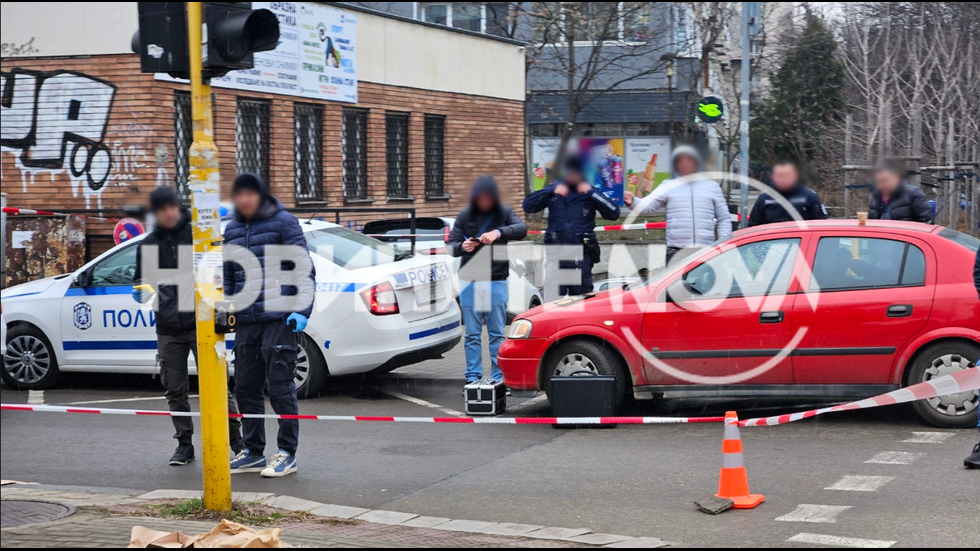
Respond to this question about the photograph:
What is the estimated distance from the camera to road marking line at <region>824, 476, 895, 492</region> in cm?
650

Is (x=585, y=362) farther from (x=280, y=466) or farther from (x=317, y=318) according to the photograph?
(x=280, y=466)

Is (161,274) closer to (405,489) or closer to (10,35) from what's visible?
(405,489)

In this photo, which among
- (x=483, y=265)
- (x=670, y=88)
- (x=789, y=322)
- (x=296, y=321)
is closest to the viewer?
(x=296, y=321)

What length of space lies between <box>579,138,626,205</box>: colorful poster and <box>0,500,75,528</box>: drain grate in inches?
206

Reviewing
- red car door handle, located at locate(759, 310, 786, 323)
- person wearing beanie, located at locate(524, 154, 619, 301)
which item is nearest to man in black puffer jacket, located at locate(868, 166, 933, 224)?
red car door handle, located at locate(759, 310, 786, 323)

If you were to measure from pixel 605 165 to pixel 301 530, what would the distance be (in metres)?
5.31

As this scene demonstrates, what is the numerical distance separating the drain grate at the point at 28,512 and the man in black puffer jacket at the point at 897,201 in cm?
745

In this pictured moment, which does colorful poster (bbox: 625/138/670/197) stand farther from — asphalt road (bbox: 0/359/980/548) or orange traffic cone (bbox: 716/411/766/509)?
orange traffic cone (bbox: 716/411/766/509)

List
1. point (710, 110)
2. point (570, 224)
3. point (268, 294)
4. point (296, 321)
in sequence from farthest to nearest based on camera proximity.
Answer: point (710, 110) < point (570, 224) < point (268, 294) < point (296, 321)

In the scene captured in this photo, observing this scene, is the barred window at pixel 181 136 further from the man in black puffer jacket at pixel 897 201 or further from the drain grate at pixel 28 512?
the drain grate at pixel 28 512

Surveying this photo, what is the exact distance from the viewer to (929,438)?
25.5ft

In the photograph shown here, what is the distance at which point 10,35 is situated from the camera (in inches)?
640

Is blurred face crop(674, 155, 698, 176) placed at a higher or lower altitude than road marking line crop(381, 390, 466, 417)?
higher

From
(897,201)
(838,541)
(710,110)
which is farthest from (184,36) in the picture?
(710,110)
